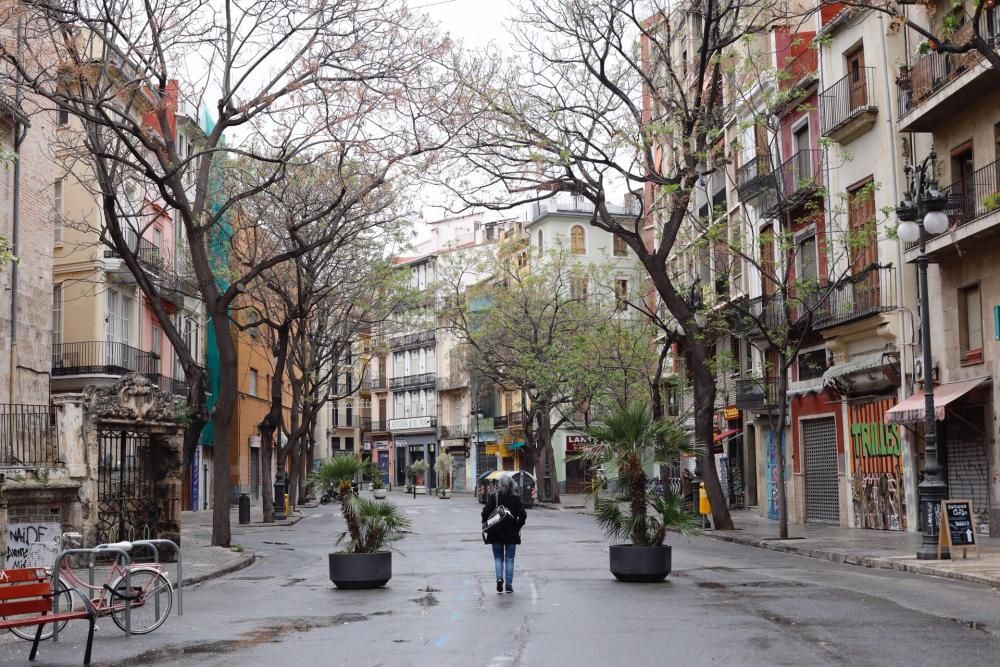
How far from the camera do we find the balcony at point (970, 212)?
2253cm

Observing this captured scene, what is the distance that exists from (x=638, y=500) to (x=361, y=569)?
156 inches

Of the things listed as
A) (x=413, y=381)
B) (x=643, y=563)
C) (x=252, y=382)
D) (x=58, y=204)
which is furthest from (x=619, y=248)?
(x=643, y=563)

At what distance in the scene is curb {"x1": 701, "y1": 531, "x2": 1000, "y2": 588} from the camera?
16359mm

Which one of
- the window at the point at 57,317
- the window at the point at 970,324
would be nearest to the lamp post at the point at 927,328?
the window at the point at 970,324

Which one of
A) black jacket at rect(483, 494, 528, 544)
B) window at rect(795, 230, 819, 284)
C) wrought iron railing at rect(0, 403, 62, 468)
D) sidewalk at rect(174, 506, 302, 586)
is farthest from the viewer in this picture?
window at rect(795, 230, 819, 284)

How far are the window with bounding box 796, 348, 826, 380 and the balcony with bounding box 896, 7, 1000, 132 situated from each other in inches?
328

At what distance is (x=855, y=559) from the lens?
2045 centimetres

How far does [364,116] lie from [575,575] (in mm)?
9694

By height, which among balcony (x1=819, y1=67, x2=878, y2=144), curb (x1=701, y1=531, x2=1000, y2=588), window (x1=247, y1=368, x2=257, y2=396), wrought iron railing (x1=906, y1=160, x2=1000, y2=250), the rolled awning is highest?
balcony (x1=819, y1=67, x2=878, y2=144)

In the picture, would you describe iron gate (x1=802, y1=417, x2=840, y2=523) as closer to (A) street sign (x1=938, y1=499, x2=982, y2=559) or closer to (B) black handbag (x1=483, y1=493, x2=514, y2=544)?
(A) street sign (x1=938, y1=499, x2=982, y2=559)

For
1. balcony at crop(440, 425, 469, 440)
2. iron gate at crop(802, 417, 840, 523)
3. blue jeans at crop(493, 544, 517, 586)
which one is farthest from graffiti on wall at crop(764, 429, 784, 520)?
balcony at crop(440, 425, 469, 440)

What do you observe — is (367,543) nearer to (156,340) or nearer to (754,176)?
(754,176)

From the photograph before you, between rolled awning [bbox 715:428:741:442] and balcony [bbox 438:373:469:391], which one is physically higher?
balcony [bbox 438:373:469:391]

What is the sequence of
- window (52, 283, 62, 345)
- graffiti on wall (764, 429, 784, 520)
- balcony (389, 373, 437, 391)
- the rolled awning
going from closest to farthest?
graffiti on wall (764, 429, 784, 520) → window (52, 283, 62, 345) → the rolled awning → balcony (389, 373, 437, 391)
